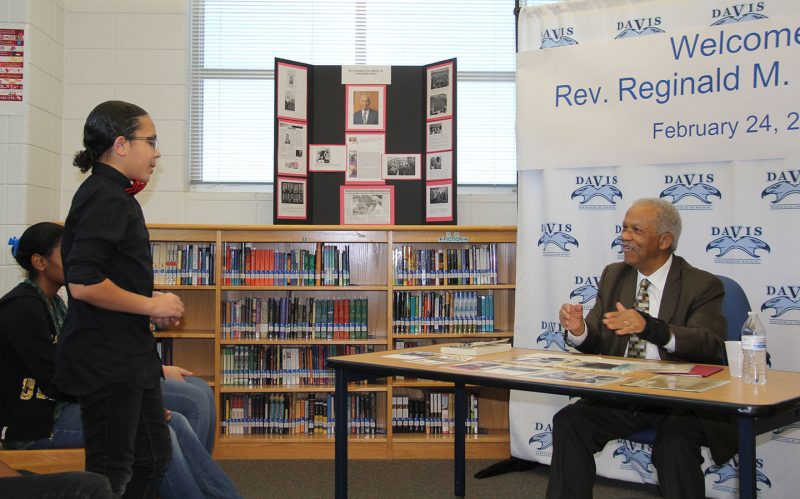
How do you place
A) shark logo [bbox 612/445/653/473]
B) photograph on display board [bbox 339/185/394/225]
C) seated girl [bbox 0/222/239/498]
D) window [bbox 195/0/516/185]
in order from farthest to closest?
window [bbox 195/0/516/185]
photograph on display board [bbox 339/185/394/225]
shark logo [bbox 612/445/653/473]
seated girl [bbox 0/222/239/498]

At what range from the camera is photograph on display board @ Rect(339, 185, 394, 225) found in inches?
189

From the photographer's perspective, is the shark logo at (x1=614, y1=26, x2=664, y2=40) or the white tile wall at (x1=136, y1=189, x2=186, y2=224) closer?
the shark logo at (x1=614, y1=26, x2=664, y2=40)

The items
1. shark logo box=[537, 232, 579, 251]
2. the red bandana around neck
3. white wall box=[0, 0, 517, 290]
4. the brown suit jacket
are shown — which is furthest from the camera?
white wall box=[0, 0, 517, 290]

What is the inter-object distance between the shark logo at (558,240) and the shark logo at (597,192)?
224 millimetres

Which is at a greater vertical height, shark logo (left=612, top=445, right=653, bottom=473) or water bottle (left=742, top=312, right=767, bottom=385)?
water bottle (left=742, top=312, right=767, bottom=385)

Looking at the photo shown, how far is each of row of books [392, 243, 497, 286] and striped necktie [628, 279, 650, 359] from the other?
65.4 inches

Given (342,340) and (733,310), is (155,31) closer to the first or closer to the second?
(342,340)

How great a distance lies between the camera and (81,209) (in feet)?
6.48

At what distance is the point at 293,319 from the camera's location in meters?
4.65

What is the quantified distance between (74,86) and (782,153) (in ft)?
15.0

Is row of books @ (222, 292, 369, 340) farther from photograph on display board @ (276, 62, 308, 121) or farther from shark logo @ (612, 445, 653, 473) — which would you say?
shark logo @ (612, 445, 653, 473)

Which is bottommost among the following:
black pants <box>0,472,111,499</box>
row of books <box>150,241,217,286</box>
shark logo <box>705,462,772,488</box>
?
shark logo <box>705,462,772,488</box>

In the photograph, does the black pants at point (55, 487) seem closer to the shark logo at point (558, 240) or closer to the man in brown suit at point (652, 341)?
the man in brown suit at point (652, 341)

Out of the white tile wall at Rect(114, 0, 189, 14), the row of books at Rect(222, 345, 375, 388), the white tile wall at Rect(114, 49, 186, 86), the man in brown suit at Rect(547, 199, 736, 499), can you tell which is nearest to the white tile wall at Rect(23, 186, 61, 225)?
the white tile wall at Rect(114, 49, 186, 86)
